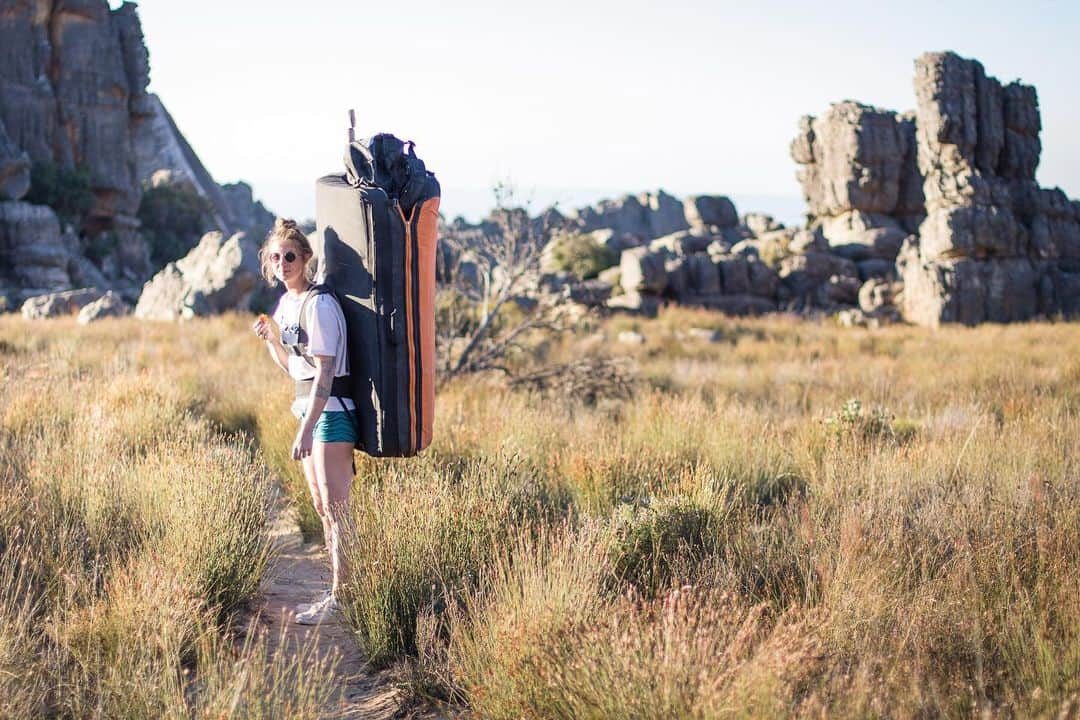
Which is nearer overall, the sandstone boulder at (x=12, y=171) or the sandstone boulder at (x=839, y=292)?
the sandstone boulder at (x=839, y=292)

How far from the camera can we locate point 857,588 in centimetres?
401

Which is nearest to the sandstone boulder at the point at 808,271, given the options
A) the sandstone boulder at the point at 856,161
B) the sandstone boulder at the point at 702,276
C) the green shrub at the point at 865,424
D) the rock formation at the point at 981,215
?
the sandstone boulder at the point at 702,276

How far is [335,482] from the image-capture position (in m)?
4.56

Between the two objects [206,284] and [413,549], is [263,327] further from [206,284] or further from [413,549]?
[206,284]

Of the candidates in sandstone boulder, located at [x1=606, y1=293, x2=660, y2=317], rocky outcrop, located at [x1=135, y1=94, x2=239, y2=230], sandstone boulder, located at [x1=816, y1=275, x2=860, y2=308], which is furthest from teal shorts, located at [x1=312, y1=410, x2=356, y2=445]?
rocky outcrop, located at [x1=135, y1=94, x2=239, y2=230]

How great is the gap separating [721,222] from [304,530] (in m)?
54.4

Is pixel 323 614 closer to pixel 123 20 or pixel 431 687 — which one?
pixel 431 687

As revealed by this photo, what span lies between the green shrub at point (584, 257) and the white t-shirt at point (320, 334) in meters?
34.0

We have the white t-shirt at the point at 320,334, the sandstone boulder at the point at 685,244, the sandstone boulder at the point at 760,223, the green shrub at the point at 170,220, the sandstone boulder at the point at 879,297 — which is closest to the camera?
the white t-shirt at the point at 320,334

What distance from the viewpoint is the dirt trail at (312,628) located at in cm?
390

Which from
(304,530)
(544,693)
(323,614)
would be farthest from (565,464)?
(544,693)

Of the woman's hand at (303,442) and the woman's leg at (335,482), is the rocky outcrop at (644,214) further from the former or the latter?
the woman's hand at (303,442)

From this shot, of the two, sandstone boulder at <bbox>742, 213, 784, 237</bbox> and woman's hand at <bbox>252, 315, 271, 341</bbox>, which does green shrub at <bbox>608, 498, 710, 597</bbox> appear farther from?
sandstone boulder at <bbox>742, 213, 784, 237</bbox>

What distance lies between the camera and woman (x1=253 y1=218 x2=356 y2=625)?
13.9 ft
